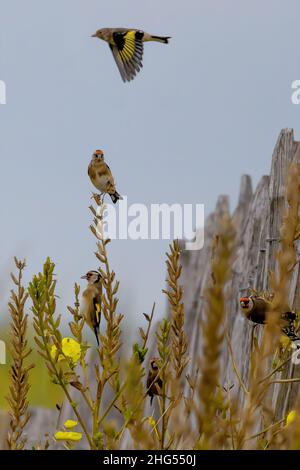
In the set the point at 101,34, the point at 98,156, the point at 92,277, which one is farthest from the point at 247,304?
the point at 101,34

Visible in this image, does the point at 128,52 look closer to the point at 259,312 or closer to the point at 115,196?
the point at 115,196

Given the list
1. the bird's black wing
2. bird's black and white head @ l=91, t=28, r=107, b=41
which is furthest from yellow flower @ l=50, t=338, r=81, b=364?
bird's black and white head @ l=91, t=28, r=107, b=41

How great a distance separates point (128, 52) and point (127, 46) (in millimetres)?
74

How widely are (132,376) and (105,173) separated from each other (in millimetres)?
1922

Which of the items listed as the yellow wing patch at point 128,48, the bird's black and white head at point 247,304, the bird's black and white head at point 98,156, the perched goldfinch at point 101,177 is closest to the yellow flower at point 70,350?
the bird's black and white head at point 247,304

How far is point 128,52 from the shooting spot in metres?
3.88

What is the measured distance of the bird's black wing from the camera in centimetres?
374

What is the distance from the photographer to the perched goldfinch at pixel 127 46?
3.74 metres

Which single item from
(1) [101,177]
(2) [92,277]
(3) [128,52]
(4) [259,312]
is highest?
(3) [128,52]

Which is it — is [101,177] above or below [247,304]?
above

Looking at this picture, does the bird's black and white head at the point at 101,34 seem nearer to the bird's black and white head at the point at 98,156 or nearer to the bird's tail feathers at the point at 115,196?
the bird's black and white head at the point at 98,156

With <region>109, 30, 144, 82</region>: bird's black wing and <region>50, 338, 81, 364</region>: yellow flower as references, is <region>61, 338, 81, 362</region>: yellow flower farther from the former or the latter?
<region>109, 30, 144, 82</region>: bird's black wing
